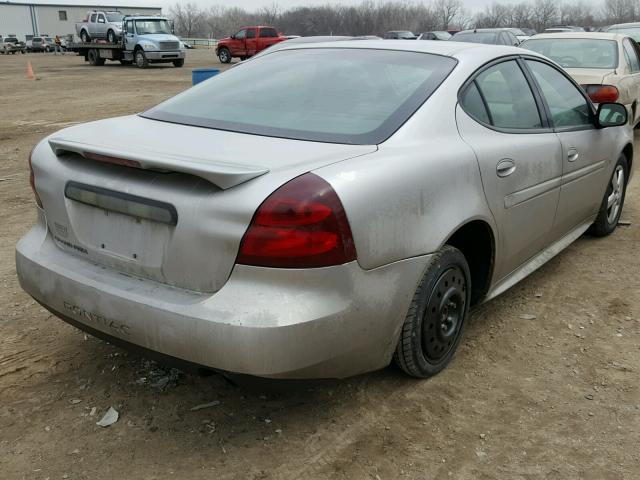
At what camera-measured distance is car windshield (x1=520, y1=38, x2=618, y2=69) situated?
25.6 ft

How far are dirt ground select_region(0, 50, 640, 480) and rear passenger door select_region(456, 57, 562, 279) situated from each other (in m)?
0.54

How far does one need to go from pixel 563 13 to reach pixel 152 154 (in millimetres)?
119747

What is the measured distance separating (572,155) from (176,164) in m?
2.57

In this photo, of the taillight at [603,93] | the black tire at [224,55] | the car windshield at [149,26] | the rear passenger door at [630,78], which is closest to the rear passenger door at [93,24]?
the car windshield at [149,26]

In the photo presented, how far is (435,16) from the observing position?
359ft

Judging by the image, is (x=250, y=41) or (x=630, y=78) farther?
(x=250, y=41)

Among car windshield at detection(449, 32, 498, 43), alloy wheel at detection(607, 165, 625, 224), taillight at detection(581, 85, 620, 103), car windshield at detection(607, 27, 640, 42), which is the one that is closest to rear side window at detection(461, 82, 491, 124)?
alloy wheel at detection(607, 165, 625, 224)

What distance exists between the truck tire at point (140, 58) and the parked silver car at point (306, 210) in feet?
88.3

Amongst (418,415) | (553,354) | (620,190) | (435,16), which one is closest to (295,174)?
(418,415)

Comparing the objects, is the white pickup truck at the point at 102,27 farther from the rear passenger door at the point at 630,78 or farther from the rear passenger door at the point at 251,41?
the rear passenger door at the point at 630,78

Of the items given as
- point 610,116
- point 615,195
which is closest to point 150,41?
point 615,195

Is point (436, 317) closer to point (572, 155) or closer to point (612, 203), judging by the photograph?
point (572, 155)

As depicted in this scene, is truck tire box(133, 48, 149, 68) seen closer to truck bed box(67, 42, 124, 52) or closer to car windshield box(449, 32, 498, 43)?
truck bed box(67, 42, 124, 52)

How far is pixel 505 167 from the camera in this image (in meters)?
3.03
